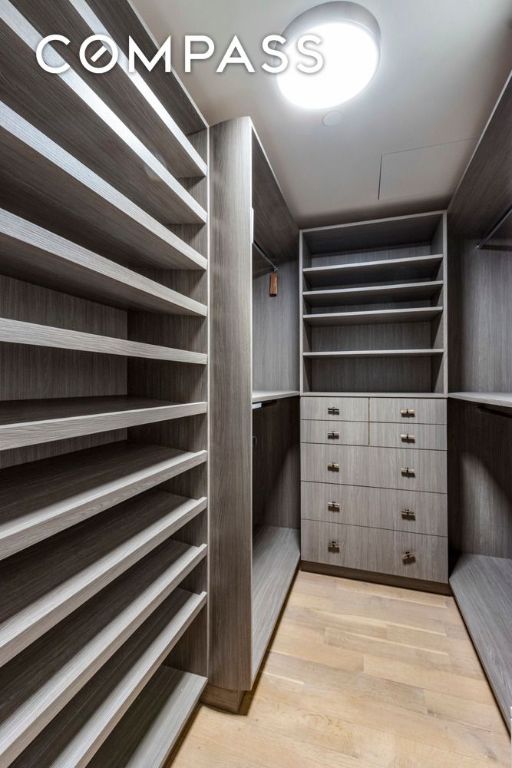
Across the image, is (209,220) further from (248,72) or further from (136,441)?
(136,441)

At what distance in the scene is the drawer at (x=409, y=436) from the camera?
6.32ft

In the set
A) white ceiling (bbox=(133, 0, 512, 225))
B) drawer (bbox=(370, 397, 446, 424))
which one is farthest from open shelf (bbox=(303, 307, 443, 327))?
white ceiling (bbox=(133, 0, 512, 225))

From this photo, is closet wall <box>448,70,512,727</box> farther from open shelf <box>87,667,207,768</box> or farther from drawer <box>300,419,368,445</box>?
open shelf <box>87,667,207,768</box>

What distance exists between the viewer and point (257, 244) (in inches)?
88.7

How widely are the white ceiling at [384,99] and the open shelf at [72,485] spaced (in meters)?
1.32

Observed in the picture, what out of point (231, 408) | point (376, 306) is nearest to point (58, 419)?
point (231, 408)

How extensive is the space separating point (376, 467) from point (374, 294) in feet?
3.42

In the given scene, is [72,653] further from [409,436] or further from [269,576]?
[409,436]

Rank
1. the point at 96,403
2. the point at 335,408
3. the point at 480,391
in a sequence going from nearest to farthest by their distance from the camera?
the point at 96,403 < the point at 335,408 < the point at 480,391

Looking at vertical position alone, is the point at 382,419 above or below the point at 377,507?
above

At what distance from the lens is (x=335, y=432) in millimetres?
2090

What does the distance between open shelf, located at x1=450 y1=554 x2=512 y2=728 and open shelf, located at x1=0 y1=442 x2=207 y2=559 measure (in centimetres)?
139

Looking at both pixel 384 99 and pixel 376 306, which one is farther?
pixel 376 306

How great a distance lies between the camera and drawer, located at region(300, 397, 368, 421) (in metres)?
2.04
